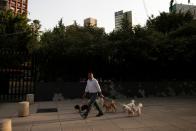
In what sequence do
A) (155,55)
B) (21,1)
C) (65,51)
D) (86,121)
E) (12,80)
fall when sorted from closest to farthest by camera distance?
(86,121) → (12,80) → (65,51) → (155,55) → (21,1)

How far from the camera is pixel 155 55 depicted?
21.1 meters

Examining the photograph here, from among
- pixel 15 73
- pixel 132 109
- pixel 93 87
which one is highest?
pixel 15 73

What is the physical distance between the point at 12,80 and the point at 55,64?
337cm

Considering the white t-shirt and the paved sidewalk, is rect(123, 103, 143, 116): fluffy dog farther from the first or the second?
the white t-shirt

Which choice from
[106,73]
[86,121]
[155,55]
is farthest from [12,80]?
[155,55]

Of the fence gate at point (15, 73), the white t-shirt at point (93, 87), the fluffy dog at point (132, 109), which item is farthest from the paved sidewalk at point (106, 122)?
the fence gate at point (15, 73)

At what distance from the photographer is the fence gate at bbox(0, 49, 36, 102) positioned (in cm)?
1775

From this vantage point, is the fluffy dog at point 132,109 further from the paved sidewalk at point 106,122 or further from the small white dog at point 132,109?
the paved sidewalk at point 106,122

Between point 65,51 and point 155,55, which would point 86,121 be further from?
point 155,55

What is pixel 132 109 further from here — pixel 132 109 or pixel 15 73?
pixel 15 73

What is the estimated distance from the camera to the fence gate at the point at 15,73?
1775 centimetres

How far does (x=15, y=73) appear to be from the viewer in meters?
17.8

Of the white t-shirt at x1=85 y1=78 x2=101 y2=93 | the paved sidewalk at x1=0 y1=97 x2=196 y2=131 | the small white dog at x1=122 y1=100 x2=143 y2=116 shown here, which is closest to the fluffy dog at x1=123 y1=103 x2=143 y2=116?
the small white dog at x1=122 y1=100 x2=143 y2=116

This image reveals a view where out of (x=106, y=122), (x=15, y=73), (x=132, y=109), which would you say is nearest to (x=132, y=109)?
(x=132, y=109)
